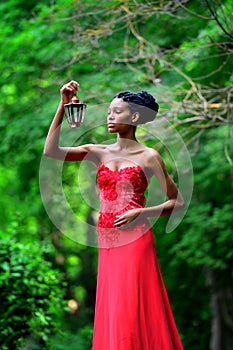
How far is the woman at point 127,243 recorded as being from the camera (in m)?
4.77

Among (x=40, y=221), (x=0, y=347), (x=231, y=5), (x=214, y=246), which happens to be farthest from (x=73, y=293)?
(x=0, y=347)

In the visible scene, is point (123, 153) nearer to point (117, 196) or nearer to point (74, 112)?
point (117, 196)

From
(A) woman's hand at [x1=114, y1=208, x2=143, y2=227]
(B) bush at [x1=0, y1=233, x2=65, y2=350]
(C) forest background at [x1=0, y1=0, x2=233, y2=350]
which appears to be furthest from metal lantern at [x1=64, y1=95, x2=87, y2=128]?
(C) forest background at [x1=0, y1=0, x2=233, y2=350]

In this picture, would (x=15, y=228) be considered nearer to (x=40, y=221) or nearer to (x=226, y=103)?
(x=226, y=103)

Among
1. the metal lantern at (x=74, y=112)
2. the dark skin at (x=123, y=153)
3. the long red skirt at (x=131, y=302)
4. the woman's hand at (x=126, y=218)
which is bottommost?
the long red skirt at (x=131, y=302)

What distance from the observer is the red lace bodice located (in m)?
4.81

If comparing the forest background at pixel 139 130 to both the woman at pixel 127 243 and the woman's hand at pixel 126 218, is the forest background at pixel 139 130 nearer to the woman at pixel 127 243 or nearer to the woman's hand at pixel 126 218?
the woman at pixel 127 243

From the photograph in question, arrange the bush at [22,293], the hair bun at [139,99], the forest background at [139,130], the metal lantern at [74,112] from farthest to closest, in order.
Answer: the forest background at [139,130] → the bush at [22,293] → the hair bun at [139,99] → the metal lantern at [74,112]

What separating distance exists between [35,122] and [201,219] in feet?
9.43

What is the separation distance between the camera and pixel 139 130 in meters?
10.5

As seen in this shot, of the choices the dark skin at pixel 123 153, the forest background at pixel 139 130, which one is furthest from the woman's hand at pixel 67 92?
the forest background at pixel 139 130

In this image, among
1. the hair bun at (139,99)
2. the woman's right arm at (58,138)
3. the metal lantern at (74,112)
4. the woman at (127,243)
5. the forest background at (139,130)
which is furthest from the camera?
the forest background at (139,130)

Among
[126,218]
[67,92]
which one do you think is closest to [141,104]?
[67,92]

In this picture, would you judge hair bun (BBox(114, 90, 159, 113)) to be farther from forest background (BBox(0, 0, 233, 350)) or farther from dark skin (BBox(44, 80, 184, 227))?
forest background (BBox(0, 0, 233, 350))
